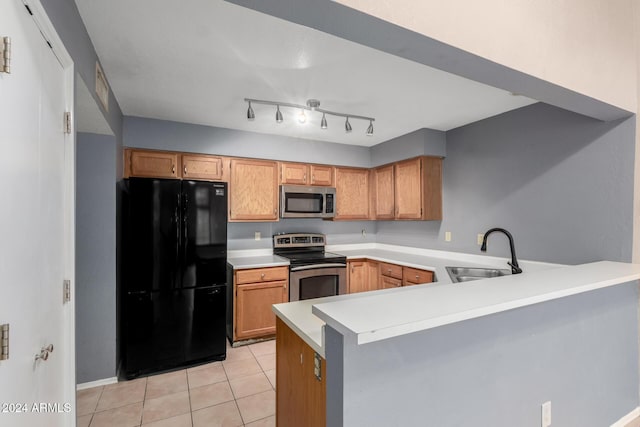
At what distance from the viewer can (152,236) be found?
102 inches

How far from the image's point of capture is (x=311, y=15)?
96 centimetres

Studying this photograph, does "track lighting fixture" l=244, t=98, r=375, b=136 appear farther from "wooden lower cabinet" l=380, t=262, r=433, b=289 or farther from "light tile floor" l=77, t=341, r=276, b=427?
"light tile floor" l=77, t=341, r=276, b=427

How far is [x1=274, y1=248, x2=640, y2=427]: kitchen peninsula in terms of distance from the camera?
0.98 m

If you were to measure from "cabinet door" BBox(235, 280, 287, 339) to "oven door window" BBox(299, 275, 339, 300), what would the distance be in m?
0.23

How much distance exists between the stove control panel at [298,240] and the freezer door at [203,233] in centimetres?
103

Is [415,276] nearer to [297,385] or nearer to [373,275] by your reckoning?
[373,275]

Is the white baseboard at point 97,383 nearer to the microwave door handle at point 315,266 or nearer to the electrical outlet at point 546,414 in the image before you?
the microwave door handle at point 315,266

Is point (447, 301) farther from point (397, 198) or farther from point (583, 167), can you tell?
point (397, 198)

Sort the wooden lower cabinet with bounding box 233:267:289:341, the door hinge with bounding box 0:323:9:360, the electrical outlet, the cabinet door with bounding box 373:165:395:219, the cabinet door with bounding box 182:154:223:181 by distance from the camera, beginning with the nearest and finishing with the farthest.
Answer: the door hinge with bounding box 0:323:9:360 < the electrical outlet < the wooden lower cabinet with bounding box 233:267:289:341 < the cabinet door with bounding box 182:154:223:181 < the cabinet door with bounding box 373:165:395:219

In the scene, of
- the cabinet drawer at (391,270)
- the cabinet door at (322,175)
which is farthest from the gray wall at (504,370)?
the cabinet door at (322,175)

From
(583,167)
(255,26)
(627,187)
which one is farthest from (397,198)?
(255,26)

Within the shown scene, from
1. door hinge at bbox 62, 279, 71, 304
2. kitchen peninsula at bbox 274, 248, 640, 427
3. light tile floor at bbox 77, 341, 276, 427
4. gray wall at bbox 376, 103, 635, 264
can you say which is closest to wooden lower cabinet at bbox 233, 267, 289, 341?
light tile floor at bbox 77, 341, 276, 427

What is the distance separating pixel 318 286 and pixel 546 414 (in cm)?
236

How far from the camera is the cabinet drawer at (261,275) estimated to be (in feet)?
10.4
